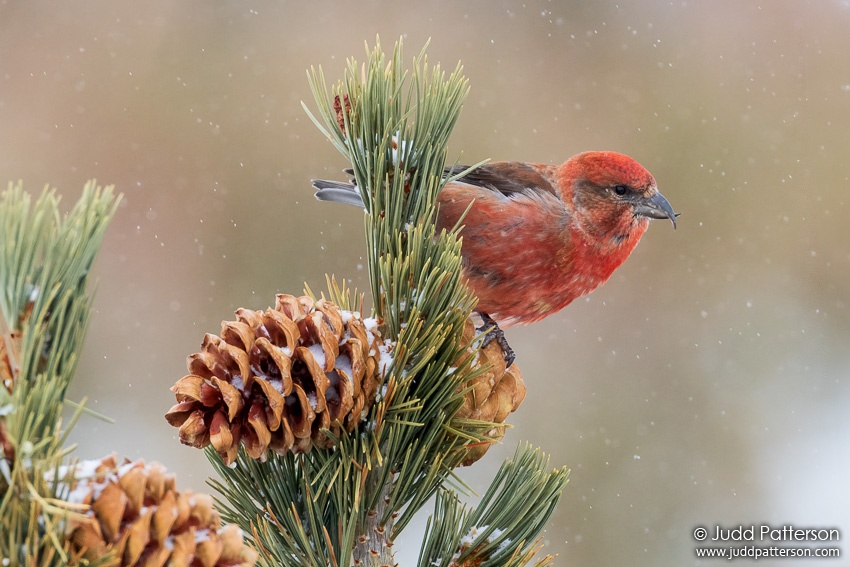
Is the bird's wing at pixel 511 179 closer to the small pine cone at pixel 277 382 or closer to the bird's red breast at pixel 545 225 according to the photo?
the bird's red breast at pixel 545 225

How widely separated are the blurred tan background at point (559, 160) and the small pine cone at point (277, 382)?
1989mm

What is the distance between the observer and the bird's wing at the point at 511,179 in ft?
4.76

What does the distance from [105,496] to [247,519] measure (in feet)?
1.08

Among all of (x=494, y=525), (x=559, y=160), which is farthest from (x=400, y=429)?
(x=559, y=160)

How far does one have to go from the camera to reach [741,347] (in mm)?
2916

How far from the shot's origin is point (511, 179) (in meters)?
1.47

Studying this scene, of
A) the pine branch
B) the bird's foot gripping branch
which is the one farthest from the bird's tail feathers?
the pine branch

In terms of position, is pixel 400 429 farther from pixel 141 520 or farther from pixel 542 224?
pixel 542 224

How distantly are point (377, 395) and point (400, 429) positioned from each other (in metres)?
0.04

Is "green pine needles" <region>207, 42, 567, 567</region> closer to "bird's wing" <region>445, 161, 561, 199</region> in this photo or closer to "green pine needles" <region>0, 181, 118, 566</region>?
"green pine needles" <region>0, 181, 118, 566</region>

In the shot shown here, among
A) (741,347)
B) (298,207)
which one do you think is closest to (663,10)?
(741,347)

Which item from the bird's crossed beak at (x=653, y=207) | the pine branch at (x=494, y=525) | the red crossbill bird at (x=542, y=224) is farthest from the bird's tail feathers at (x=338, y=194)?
the pine branch at (x=494, y=525)

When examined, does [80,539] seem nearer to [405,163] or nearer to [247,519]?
[247,519]

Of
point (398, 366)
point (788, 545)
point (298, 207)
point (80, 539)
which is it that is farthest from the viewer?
point (298, 207)
